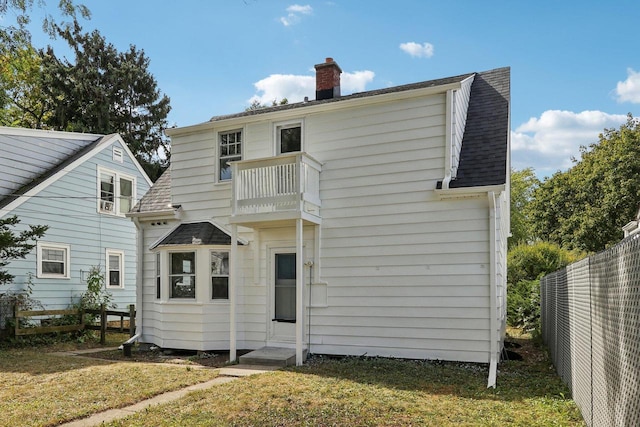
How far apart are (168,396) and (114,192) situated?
12555 millimetres

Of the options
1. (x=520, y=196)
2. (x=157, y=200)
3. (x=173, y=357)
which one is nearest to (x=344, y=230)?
(x=173, y=357)

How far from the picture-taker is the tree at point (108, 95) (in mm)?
28219

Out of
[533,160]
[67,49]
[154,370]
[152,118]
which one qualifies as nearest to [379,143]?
[154,370]

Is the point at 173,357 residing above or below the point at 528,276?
below

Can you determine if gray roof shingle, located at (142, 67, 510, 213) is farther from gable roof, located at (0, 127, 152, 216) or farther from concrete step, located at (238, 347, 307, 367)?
gable roof, located at (0, 127, 152, 216)

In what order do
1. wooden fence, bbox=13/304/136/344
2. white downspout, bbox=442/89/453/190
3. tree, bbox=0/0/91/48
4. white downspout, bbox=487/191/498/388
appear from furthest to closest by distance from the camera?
wooden fence, bbox=13/304/136/344 → white downspout, bbox=442/89/453/190 → white downspout, bbox=487/191/498/388 → tree, bbox=0/0/91/48

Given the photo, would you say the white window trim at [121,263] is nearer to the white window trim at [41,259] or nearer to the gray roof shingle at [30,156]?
the white window trim at [41,259]

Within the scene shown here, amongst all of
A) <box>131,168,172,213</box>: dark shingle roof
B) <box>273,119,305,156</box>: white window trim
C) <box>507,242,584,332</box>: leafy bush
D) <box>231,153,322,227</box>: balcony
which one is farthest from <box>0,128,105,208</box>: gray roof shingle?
<box>507,242,584,332</box>: leafy bush

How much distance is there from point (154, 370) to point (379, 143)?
6189 millimetres

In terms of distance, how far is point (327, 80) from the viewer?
41.1 feet

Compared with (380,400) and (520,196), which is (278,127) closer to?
(380,400)

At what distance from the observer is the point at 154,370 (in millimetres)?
8820

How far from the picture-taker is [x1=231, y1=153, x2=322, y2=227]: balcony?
956 cm

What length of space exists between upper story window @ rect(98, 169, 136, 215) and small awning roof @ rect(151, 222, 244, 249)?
23.6ft
